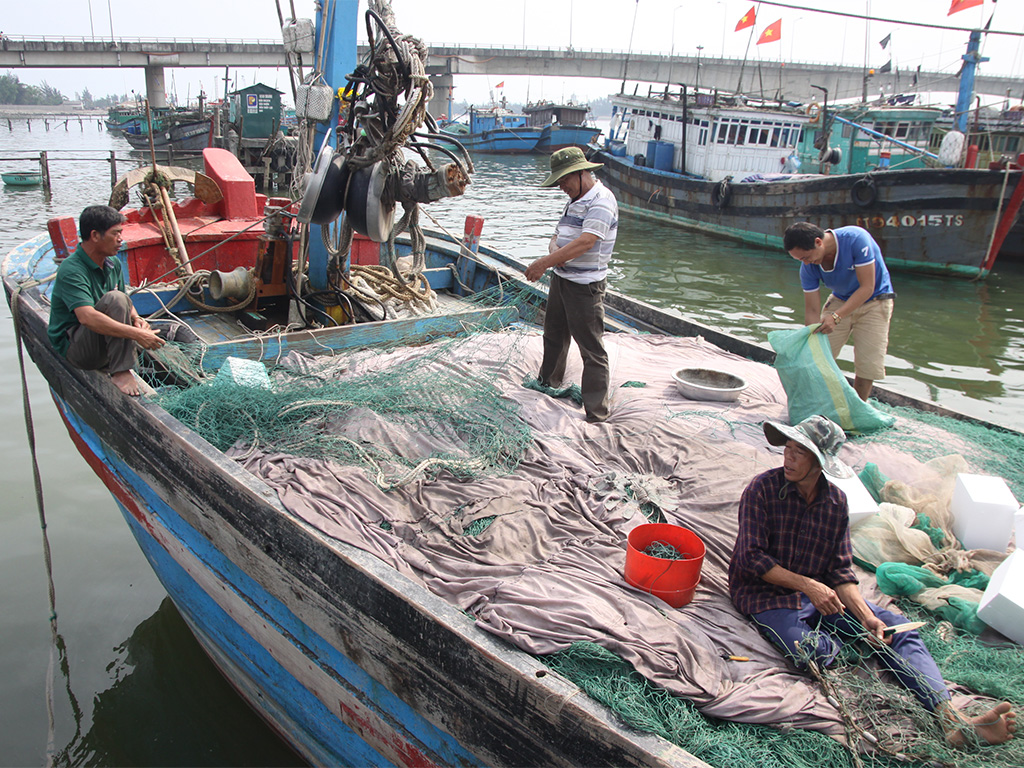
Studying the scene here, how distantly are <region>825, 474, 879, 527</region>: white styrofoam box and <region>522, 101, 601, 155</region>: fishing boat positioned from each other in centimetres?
3511

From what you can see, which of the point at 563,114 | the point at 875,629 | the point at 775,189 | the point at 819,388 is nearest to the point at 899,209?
the point at 775,189

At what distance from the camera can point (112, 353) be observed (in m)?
3.73

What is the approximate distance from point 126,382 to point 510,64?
54.5 meters

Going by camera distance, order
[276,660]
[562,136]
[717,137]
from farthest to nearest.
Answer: [562,136], [717,137], [276,660]

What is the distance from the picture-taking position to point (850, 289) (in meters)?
4.39

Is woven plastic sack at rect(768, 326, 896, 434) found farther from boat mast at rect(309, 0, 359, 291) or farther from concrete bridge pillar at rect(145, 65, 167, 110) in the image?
concrete bridge pillar at rect(145, 65, 167, 110)

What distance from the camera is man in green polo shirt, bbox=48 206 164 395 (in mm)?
3502

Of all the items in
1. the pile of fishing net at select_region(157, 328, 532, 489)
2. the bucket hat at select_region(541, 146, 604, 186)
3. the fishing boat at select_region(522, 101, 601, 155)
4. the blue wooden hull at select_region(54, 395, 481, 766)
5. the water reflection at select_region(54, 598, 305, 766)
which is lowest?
the water reflection at select_region(54, 598, 305, 766)

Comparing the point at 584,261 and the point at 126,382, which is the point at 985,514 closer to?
the point at 584,261

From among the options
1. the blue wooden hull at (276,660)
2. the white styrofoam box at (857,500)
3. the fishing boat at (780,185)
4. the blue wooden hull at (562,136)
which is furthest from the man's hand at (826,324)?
the blue wooden hull at (562,136)

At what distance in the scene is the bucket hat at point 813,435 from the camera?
2434mm

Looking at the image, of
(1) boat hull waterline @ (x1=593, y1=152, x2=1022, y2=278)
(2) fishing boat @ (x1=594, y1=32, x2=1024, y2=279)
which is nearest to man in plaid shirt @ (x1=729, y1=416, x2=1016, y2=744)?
(1) boat hull waterline @ (x1=593, y1=152, x2=1022, y2=278)

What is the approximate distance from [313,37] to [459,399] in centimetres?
341

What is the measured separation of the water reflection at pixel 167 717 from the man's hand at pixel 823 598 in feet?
8.68
